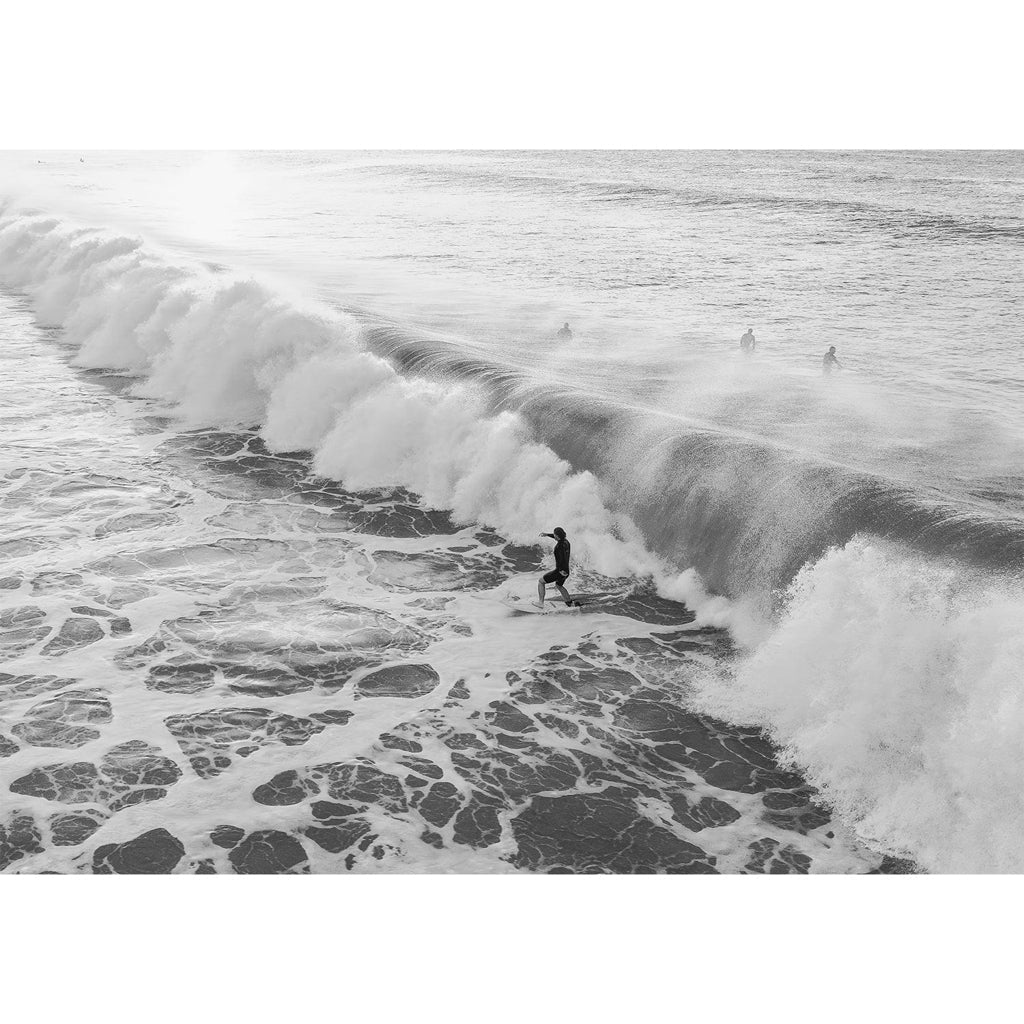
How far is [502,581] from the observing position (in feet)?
47.3

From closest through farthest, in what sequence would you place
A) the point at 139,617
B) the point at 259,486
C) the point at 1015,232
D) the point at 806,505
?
the point at 139,617, the point at 806,505, the point at 259,486, the point at 1015,232

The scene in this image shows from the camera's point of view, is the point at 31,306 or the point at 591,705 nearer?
the point at 591,705

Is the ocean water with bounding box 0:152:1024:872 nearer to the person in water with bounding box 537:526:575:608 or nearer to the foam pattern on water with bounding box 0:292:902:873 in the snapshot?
the foam pattern on water with bounding box 0:292:902:873

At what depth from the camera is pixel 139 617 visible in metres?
12.7

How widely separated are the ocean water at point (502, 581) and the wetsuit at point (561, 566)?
650 mm

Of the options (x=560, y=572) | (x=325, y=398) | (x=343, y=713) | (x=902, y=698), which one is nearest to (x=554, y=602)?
(x=560, y=572)

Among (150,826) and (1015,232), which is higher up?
(1015,232)

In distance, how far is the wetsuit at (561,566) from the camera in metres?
13.4

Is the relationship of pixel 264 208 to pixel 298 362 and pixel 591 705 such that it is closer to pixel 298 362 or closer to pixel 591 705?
pixel 298 362

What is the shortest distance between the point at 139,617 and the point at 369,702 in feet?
12.2

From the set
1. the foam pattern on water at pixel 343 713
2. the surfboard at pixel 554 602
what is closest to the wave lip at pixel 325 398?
the foam pattern on water at pixel 343 713

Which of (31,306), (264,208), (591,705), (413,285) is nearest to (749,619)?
(591,705)

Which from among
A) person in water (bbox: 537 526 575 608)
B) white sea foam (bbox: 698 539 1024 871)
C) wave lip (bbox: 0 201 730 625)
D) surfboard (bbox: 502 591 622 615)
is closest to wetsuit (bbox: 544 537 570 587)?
person in water (bbox: 537 526 575 608)

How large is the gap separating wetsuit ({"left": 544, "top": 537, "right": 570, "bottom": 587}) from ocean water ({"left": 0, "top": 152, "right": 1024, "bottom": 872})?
0.65 meters
